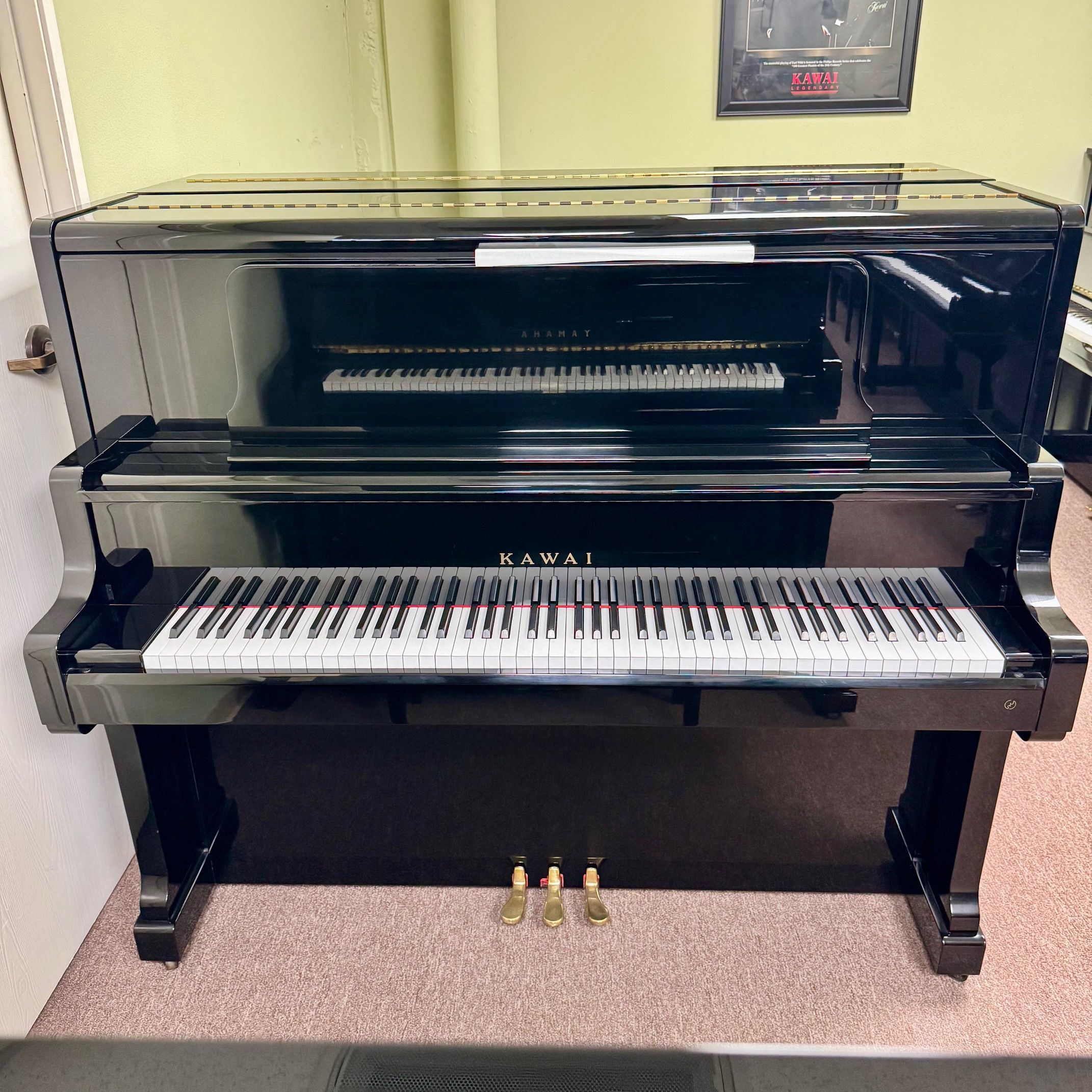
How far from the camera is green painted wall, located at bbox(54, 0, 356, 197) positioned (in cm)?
161

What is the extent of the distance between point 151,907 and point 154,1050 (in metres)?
1.22

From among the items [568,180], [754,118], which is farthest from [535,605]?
[754,118]

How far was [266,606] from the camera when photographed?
56.3 inches

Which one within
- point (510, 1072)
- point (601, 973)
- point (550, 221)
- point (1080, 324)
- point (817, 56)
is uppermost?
point (817, 56)

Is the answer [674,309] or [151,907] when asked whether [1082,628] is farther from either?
[151,907]

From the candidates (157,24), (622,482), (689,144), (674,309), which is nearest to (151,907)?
(622,482)

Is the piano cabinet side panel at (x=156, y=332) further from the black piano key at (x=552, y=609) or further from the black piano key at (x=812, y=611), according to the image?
the black piano key at (x=812, y=611)

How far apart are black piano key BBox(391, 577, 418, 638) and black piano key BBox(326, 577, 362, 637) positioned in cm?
8

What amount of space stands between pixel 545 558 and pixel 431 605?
0.19 m

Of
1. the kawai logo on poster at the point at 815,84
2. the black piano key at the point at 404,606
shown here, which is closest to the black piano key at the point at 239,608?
the black piano key at the point at 404,606

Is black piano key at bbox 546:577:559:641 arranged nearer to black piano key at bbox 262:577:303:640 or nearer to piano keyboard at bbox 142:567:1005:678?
piano keyboard at bbox 142:567:1005:678

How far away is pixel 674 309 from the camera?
1.37 metres

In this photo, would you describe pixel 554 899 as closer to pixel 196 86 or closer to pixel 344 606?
pixel 344 606

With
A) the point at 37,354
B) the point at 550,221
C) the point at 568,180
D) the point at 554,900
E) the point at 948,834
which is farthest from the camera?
the point at 568,180
